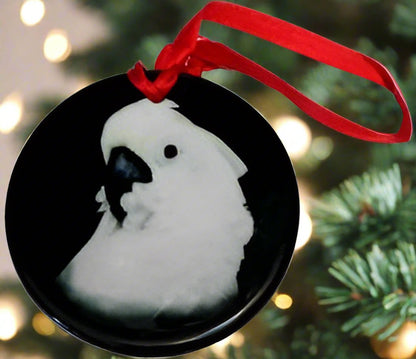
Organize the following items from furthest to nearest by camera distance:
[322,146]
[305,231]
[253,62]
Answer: [322,146], [305,231], [253,62]

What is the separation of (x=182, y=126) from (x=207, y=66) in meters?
0.05

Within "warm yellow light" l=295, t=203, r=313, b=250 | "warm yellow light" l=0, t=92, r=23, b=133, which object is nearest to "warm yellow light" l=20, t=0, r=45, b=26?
"warm yellow light" l=0, t=92, r=23, b=133

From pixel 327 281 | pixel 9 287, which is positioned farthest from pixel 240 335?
pixel 9 287

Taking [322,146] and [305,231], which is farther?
[322,146]

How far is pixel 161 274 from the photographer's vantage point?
0.40m

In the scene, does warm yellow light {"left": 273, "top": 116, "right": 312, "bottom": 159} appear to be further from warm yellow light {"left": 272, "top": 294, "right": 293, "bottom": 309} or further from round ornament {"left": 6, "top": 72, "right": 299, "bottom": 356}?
round ornament {"left": 6, "top": 72, "right": 299, "bottom": 356}

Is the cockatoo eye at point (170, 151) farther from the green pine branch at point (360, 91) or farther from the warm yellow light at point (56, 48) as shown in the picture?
the warm yellow light at point (56, 48)

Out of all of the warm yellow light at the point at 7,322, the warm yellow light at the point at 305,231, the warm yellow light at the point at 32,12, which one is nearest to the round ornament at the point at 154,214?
the warm yellow light at the point at 305,231

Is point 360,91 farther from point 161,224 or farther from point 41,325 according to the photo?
point 41,325

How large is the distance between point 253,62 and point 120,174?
0.39ft

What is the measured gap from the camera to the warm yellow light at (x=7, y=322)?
28.5 inches

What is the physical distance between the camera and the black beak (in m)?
0.40

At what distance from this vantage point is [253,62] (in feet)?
1.29

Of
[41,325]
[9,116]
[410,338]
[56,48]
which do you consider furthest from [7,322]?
[410,338]
